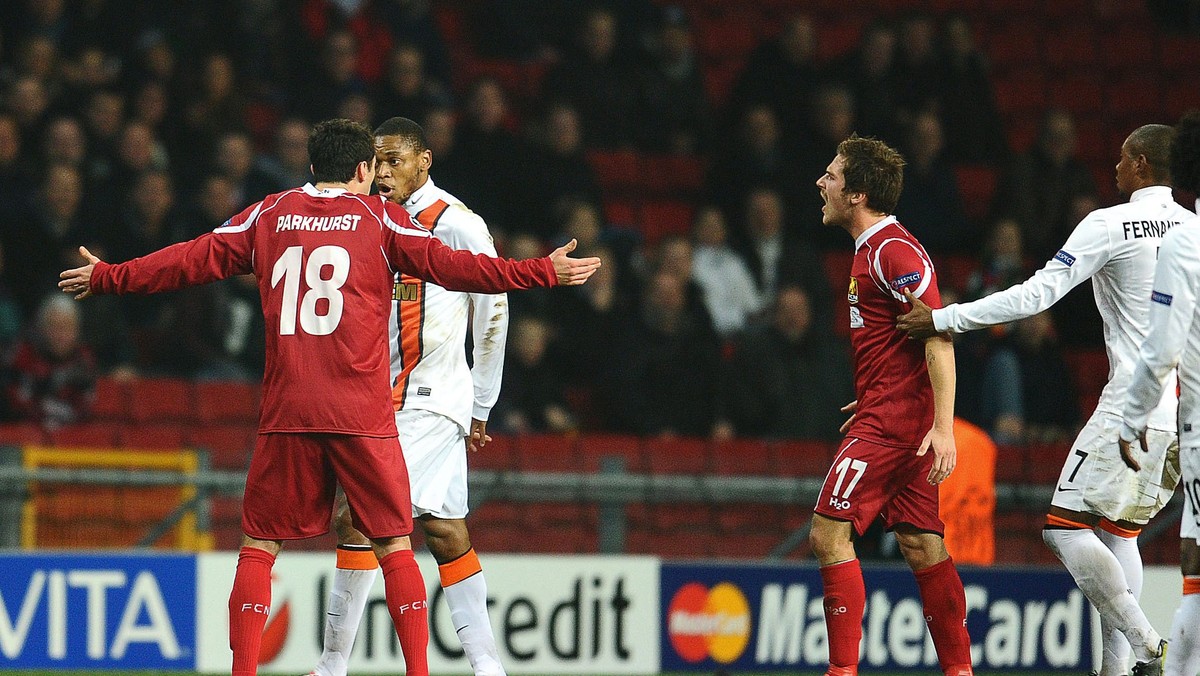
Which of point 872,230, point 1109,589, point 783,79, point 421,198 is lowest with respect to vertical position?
point 1109,589

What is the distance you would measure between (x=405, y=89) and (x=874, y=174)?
5.96 m

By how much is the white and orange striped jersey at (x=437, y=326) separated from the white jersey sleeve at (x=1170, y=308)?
2.45m

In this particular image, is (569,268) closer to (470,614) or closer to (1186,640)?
(470,614)

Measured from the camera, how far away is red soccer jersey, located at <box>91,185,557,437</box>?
5.68 m

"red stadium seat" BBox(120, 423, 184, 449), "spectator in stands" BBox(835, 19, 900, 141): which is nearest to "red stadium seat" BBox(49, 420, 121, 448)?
"red stadium seat" BBox(120, 423, 184, 449)

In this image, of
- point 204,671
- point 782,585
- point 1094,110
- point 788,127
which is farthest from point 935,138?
point 204,671

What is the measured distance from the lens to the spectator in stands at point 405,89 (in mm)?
11594

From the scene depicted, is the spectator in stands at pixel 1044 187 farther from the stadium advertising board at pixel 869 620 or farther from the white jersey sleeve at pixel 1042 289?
the white jersey sleeve at pixel 1042 289

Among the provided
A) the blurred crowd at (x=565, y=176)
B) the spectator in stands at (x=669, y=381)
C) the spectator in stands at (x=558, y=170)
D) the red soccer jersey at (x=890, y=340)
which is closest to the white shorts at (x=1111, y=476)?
the red soccer jersey at (x=890, y=340)

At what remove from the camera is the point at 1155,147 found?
636 centimetres

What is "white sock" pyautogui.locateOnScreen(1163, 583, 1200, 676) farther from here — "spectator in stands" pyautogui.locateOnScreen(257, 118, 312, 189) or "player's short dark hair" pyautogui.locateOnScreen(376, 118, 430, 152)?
"spectator in stands" pyautogui.locateOnScreen(257, 118, 312, 189)

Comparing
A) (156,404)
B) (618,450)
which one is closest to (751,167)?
(618,450)

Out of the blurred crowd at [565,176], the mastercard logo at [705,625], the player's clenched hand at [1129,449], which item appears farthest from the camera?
the blurred crowd at [565,176]

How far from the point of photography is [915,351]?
6.14m
